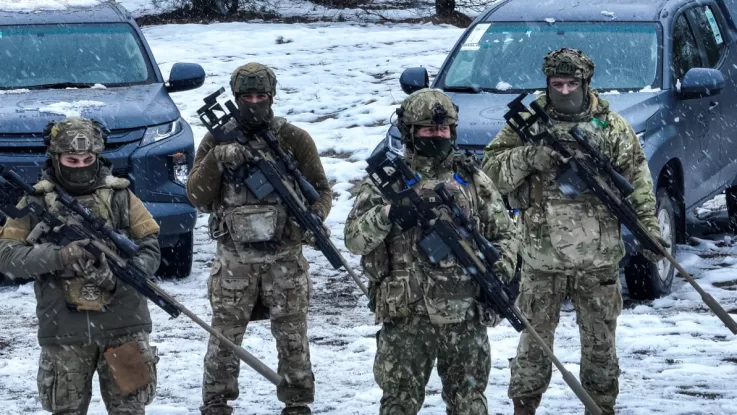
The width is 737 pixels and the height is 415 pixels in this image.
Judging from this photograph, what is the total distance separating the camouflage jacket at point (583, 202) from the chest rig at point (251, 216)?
102 centimetres

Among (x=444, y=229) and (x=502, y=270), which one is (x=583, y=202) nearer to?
(x=502, y=270)

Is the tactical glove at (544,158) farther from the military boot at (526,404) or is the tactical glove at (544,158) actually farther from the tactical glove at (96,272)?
the tactical glove at (96,272)

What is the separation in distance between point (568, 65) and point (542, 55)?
3.28 m

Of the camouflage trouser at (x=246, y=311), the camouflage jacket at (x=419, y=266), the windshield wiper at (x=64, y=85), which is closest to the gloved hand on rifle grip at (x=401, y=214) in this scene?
the camouflage jacket at (x=419, y=266)

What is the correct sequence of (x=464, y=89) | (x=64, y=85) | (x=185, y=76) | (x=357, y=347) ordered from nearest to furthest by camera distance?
(x=357, y=347)
(x=464, y=89)
(x=185, y=76)
(x=64, y=85)

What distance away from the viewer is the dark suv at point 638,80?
8875 mm

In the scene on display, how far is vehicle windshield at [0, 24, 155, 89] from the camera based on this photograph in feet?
33.2

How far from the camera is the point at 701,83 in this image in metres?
8.74

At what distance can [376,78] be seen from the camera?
16.5 metres

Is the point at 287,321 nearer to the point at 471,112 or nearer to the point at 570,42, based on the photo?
the point at 471,112

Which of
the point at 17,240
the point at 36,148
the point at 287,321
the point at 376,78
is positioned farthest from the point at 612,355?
the point at 376,78

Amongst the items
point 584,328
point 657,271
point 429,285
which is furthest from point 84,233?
point 657,271

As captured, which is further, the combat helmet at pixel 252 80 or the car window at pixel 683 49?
the car window at pixel 683 49

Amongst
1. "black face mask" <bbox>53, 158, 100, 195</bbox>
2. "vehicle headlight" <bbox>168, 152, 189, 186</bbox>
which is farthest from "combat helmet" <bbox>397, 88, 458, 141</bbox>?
"vehicle headlight" <bbox>168, 152, 189, 186</bbox>
